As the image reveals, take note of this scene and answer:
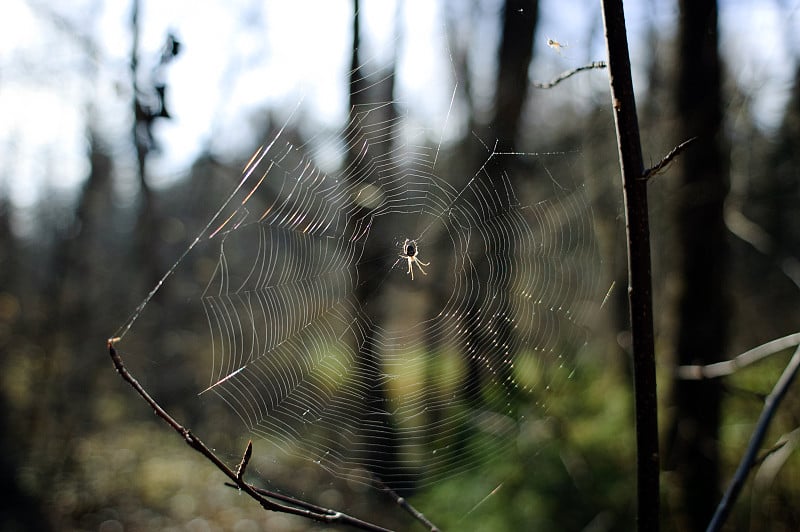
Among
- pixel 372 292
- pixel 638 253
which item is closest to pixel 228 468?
pixel 638 253

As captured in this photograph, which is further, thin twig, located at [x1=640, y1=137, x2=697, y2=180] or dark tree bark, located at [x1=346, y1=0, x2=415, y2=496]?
dark tree bark, located at [x1=346, y1=0, x2=415, y2=496]

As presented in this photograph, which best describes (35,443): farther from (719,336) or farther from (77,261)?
(719,336)

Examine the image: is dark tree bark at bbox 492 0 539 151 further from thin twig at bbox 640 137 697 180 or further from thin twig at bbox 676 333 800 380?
thin twig at bbox 640 137 697 180

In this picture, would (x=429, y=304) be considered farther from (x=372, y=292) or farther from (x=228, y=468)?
(x=228, y=468)

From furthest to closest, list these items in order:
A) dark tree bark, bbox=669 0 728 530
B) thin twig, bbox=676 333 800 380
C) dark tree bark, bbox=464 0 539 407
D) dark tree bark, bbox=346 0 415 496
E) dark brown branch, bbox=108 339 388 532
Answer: dark tree bark, bbox=346 0 415 496
dark tree bark, bbox=464 0 539 407
dark tree bark, bbox=669 0 728 530
thin twig, bbox=676 333 800 380
dark brown branch, bbox=108 339 388 532

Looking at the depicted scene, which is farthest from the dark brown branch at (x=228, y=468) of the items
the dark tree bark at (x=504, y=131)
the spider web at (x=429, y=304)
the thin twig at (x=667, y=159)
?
the dark tree bark at (x=504, y=131)

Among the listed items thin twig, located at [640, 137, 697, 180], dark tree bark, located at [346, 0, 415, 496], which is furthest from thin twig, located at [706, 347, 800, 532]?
dark tree bark, located at [346, 0, 415, 496]

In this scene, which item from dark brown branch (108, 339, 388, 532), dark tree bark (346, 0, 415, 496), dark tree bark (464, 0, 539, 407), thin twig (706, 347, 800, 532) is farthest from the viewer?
dark tree bark (346, 0, 415, 496)

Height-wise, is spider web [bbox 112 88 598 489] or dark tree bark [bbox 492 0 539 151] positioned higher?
dark tree bark [bbox 492 0 539 151]
